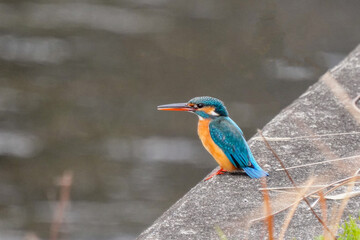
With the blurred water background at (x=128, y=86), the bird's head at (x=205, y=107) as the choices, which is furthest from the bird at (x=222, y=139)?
the blurred water background at (x=128, y=86)

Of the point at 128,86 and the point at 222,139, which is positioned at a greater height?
the point at 128,86

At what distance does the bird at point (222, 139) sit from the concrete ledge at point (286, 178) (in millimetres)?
54

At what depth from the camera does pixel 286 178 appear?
10.5 feet

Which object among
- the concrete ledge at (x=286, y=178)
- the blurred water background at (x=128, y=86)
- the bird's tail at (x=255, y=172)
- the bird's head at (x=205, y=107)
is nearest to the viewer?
the concrete ledge at (x=286, y=178)

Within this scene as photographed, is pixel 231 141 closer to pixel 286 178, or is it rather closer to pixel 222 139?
pixel 222 139

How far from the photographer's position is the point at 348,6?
378 inches

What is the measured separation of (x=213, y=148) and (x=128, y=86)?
4483 mm

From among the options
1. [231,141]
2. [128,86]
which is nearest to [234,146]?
[231,141]

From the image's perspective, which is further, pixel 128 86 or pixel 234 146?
pixel 128 86

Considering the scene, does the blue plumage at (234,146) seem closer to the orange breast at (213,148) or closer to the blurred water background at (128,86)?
the orange breast at (213,148)

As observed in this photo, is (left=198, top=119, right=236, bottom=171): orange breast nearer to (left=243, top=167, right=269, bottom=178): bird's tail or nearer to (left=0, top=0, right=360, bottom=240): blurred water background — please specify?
(left=243, top=167, right=269, bottom=178): bird's tail

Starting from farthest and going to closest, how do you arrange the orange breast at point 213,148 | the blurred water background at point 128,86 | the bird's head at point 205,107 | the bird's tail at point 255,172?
the blurred water background at point 128,86
the bird's head at point 205,107
the orange breast at point 213,148
the bird's tail at point 255,172

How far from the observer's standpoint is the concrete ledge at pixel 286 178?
280cm

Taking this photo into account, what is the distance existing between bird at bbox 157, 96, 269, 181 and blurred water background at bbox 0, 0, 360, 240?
9.06 feet
